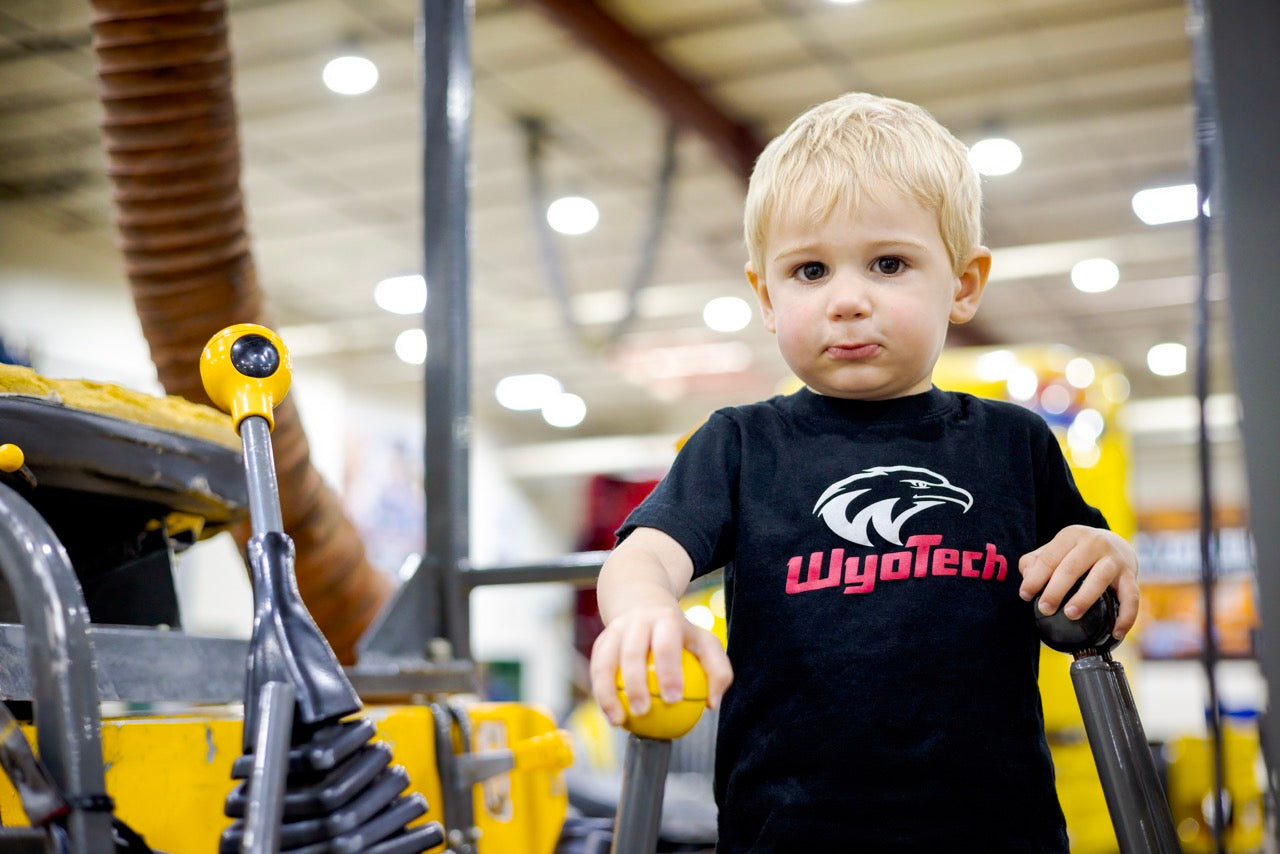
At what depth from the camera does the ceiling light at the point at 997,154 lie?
7987 mm

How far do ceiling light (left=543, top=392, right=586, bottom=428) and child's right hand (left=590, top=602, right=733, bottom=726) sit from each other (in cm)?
1511

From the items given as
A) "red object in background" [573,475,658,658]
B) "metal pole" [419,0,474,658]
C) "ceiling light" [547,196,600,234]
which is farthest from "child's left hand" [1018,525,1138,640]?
"red object in background" [573,475,658,658]

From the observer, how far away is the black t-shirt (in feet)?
3.41

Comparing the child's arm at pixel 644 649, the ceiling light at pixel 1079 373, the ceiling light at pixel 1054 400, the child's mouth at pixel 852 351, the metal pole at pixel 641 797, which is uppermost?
the ceiling light at pixel 1079 373

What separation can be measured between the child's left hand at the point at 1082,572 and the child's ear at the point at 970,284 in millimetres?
251

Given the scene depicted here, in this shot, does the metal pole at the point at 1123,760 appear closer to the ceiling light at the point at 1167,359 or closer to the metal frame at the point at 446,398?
the metal frame at the point at 446,398

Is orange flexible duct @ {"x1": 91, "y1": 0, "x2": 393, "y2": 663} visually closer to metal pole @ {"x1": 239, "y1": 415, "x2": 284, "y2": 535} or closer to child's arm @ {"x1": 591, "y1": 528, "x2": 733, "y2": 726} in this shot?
metal pole @ {"x1": 239, "y1": 415, "x2": 284, "y2": 535}

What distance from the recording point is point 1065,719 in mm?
3803

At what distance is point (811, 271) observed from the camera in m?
1.12

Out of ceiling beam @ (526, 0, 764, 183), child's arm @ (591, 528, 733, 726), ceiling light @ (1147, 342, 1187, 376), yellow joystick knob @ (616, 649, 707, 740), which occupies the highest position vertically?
ceiling light @ (1147, 342, 1187, 376)

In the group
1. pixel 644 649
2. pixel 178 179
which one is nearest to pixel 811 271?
pixel 644 649

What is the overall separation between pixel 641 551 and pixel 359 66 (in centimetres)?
651

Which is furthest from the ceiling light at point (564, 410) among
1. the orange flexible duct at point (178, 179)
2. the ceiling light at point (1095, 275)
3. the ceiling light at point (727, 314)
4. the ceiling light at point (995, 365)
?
the orange flexible duct at point (178, 179)

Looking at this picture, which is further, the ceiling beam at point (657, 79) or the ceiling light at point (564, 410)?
the ceiling light at point (564, 410)
